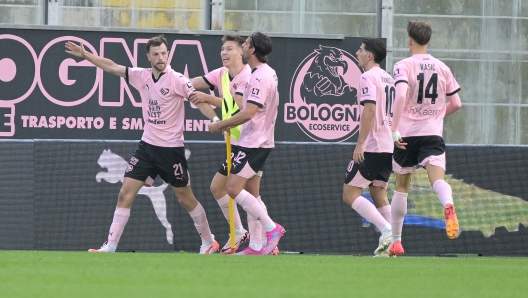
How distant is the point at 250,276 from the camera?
7.28 metres

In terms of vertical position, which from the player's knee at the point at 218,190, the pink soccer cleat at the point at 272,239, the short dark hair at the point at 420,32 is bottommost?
the pink soccer cleat at the point at 272,239

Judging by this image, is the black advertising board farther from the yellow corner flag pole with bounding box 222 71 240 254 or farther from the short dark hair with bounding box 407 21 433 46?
the short dark hair with bounding box 407 21 433 46

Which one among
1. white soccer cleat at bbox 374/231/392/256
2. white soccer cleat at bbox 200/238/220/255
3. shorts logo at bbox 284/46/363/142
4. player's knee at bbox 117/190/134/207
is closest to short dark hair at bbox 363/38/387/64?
white soccer cleat at bbox 374/231/392/256

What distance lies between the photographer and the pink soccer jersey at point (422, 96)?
9820 mm

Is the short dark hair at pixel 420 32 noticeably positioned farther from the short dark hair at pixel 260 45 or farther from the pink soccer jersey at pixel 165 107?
the pink soccer jersey at pixel 165 107

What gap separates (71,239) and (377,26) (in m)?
7.24

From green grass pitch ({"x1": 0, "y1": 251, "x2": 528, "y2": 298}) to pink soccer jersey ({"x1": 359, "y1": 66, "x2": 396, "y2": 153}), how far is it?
1290mm

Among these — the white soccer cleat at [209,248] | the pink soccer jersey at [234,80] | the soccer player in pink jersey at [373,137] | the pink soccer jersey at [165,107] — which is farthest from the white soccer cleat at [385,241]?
the pink soccer jersey at [165,107]

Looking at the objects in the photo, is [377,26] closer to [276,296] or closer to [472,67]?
[472,67]

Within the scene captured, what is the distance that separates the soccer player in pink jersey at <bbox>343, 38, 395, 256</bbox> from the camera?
1006 centimetres

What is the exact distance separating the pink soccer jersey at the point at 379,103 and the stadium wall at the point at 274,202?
6.46 feet

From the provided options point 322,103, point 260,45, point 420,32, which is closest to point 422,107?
point 420,32

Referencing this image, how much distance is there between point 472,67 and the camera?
18.0 meters

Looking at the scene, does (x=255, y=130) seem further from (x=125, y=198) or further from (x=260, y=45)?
(x=125, y=198)
